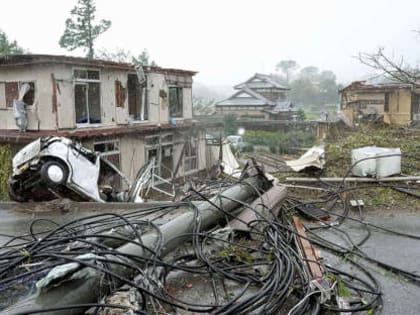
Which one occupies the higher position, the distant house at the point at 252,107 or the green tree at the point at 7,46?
the green tree at the point at 7,46

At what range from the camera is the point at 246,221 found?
15.3ft

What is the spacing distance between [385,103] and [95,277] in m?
27.2

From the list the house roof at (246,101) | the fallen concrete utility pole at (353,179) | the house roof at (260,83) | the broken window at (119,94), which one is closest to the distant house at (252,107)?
the house roof at (246,101)

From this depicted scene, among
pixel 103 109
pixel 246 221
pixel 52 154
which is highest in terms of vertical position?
pixel 103 109

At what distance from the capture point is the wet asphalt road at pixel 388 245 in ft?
11.5

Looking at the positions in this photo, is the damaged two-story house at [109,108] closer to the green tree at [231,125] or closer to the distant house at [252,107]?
the green tree at [231,125]

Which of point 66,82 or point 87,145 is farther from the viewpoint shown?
point 87,145

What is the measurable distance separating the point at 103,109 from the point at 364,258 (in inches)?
509

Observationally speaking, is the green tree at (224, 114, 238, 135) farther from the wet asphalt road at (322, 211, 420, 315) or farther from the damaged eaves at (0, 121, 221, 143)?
the wet asphalt road at (322, 211, 420, 315)

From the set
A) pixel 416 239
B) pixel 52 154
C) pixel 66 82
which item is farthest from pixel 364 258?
pixel 66 82

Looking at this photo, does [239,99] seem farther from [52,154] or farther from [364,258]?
[364,258]

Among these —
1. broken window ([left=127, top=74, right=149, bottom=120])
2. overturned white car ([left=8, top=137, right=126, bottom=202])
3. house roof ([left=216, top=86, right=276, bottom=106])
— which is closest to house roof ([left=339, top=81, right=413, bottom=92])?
house roof ([left=216, top=86, right=276, bottom=106])

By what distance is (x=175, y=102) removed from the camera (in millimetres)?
20625

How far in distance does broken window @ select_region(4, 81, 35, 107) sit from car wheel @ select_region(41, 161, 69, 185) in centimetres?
755
